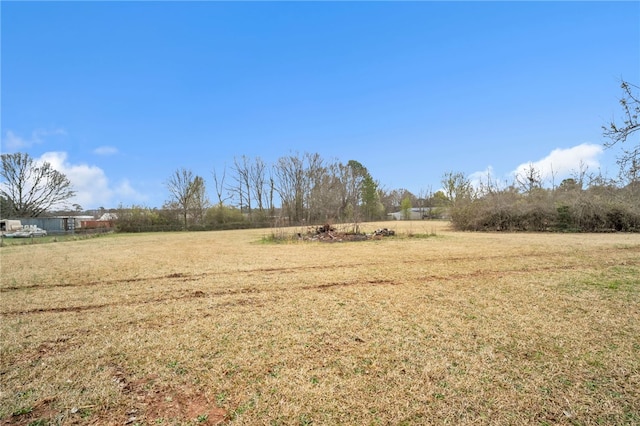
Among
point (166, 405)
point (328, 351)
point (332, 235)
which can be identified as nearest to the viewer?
point (166, 405)

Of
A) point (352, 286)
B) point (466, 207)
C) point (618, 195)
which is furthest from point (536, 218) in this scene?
point (352, 286)

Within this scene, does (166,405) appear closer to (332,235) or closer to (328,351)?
(328,351)

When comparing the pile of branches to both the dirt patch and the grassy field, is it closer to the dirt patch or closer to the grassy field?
the grassy field

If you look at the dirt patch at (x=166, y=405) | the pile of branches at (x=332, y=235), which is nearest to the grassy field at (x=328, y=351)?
the dirt patch at (x=166, y=405)

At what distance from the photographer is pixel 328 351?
272 centimetres

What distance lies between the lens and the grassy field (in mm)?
1910

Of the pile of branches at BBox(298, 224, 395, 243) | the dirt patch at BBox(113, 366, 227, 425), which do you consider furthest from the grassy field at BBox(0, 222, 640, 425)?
the pile of branches at BBox(298, 224, 395, 243)

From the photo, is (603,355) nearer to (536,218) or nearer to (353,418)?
(353,418)

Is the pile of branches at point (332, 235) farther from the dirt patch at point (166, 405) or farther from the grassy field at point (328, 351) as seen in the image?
the dirt patch at point (166, 405)

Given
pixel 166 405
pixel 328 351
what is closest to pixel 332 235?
pixel 328 351

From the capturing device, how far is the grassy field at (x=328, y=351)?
1.91 m

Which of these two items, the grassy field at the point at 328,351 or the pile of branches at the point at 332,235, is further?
the pile of branches at the point at 332,235

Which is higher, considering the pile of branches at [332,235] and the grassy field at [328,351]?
the pile of branches at [332,235]

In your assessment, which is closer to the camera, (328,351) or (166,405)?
(166,405)
